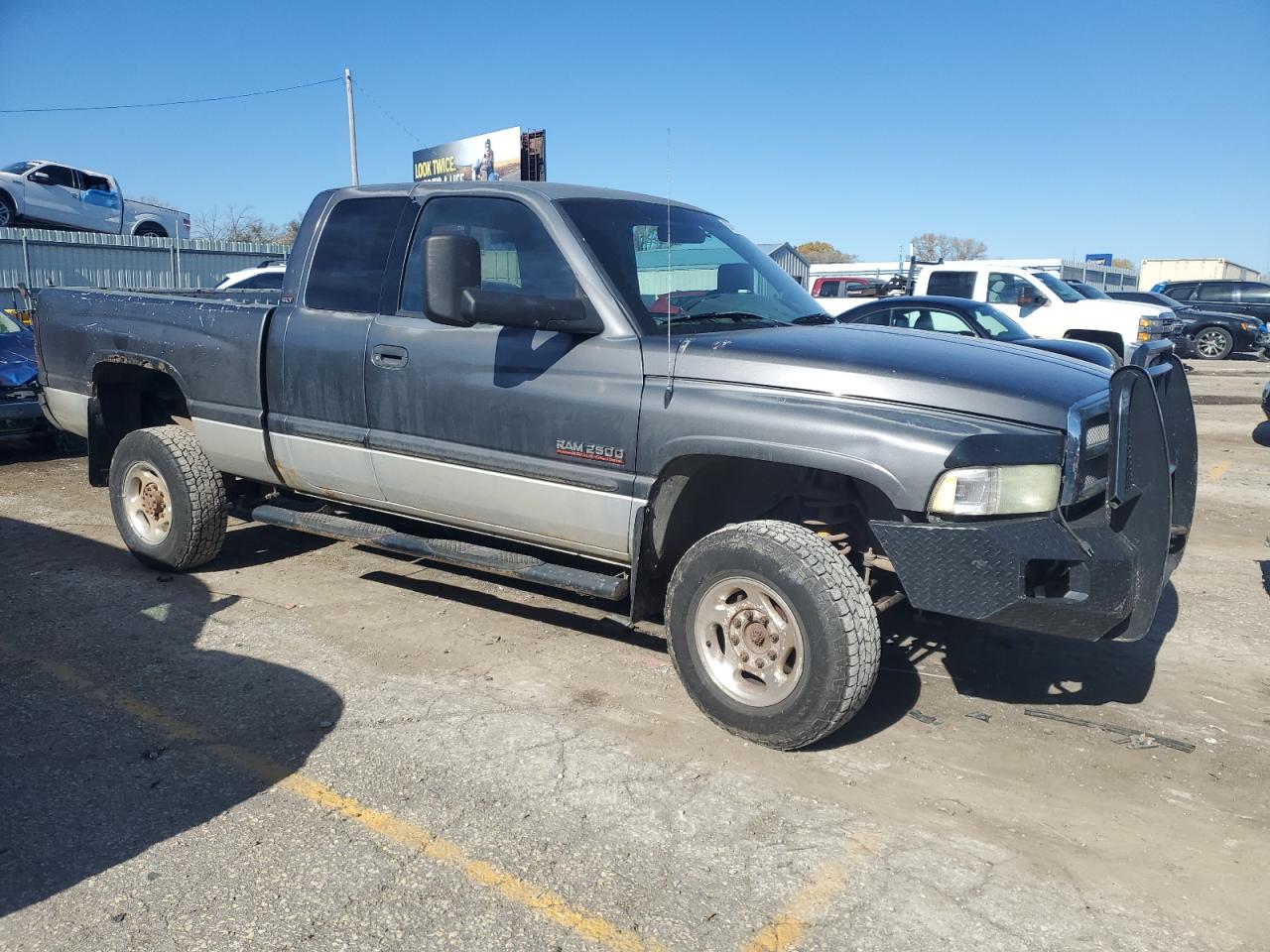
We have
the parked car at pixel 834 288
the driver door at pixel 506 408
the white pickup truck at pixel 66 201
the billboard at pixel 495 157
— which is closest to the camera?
the driver door at pixel 506 408

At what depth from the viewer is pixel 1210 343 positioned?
24.1 meters

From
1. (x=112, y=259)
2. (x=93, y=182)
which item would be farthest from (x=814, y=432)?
(x=93, y=182)

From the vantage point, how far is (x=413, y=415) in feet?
15.1

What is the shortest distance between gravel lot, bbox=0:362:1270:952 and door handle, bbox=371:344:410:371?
4.23 feet

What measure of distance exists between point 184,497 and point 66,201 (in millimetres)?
21964

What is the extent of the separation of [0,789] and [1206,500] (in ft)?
27.6

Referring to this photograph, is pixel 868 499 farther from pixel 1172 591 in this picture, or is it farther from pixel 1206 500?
pixel 1206 500

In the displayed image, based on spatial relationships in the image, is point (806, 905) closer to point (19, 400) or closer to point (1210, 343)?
point (19, 400)

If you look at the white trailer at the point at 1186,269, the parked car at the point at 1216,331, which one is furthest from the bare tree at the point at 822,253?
the parked car at the point at 1216,331

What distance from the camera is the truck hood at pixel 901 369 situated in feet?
11.2

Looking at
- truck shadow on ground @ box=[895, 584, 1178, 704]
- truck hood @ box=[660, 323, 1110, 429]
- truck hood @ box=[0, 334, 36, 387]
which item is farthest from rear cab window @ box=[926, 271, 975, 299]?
truck hood @ box=[660, 323, 1110, 429]

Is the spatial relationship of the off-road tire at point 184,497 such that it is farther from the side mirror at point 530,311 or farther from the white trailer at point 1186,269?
the white trailer at point 1186,269

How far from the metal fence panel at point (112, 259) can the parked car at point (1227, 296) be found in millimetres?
23927

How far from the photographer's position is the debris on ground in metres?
3.86
